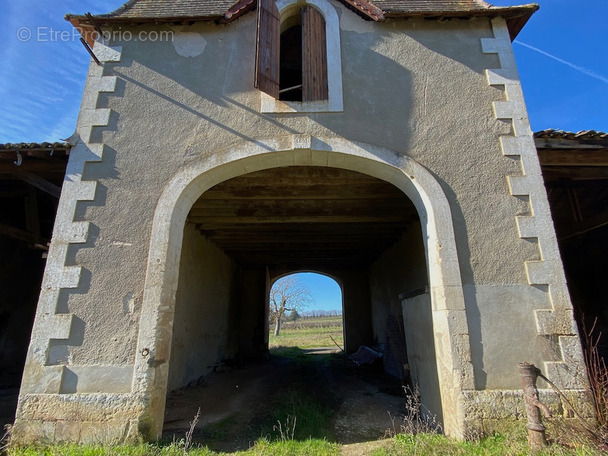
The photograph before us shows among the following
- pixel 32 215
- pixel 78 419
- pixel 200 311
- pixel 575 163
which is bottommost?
pixel 78 419

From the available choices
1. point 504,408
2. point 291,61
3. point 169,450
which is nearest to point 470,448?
point 504,408

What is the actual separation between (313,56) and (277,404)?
5811 mm

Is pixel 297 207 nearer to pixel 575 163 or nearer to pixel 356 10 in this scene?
pixel 356 10

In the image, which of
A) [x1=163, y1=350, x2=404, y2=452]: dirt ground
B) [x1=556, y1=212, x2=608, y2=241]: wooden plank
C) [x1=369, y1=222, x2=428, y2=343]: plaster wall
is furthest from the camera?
[x1=369, y1=222, x2=428, y2=343]: plaster wall

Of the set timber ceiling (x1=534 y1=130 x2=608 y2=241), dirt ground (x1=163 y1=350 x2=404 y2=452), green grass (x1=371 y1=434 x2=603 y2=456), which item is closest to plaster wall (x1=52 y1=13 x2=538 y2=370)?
timber ceiling (x1=534 y1=130 x2=608 y2=241)

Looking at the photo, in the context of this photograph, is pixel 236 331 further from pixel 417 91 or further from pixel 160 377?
pixel 417 91

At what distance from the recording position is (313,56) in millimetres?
5289

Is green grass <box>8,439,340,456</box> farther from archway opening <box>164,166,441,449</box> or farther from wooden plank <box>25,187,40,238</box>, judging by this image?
wooden plank <box>25,187,40,238</box>

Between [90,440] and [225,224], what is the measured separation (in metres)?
5.21

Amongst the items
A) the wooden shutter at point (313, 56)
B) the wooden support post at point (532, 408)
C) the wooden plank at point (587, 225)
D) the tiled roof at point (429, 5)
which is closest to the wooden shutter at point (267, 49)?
the wooden shutter at point (313, 56)

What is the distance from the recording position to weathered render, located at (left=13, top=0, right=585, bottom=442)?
3809 mm

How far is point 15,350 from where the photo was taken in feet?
25.9

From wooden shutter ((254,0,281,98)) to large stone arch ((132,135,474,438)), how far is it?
0.86 m

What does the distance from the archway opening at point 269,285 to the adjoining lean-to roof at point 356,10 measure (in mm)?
2549
